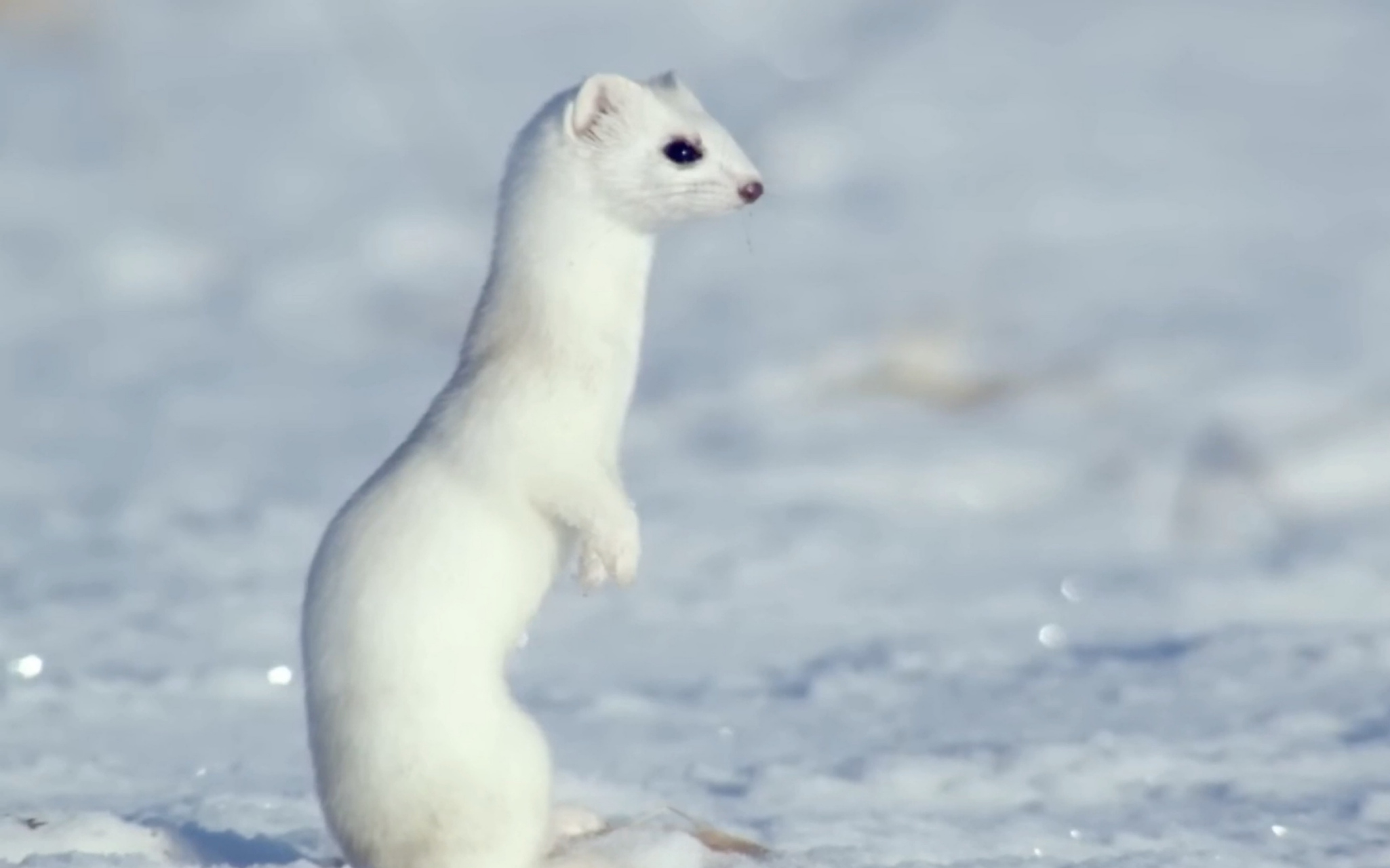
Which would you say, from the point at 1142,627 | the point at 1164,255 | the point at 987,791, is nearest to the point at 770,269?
the point at 1164,255

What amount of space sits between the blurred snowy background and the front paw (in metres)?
0.59

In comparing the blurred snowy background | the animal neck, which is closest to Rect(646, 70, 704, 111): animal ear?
the animal neck

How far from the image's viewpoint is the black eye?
9.74ft

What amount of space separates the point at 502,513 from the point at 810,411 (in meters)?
3.69

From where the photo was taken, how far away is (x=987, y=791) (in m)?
3.65

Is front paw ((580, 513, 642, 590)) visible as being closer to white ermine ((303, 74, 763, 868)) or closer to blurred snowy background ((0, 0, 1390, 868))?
white ermine ((303, 74, 763, 868))

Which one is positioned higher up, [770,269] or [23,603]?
[770,269]

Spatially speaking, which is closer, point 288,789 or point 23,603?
point 288,789

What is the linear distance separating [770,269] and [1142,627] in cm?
289

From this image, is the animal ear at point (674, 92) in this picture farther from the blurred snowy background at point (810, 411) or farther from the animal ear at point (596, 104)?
the blurred snowy background at point (810, 411)

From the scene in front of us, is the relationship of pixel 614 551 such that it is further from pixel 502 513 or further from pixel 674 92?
pixel 674 92

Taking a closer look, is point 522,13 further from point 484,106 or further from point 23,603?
point 23,603

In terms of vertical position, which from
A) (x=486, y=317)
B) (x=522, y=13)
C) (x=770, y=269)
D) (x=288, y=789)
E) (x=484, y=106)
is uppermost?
(x=522, y=13)

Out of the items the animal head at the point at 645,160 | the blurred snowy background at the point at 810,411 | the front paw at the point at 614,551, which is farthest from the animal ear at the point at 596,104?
the blurred snowy background at the point at 810,411
